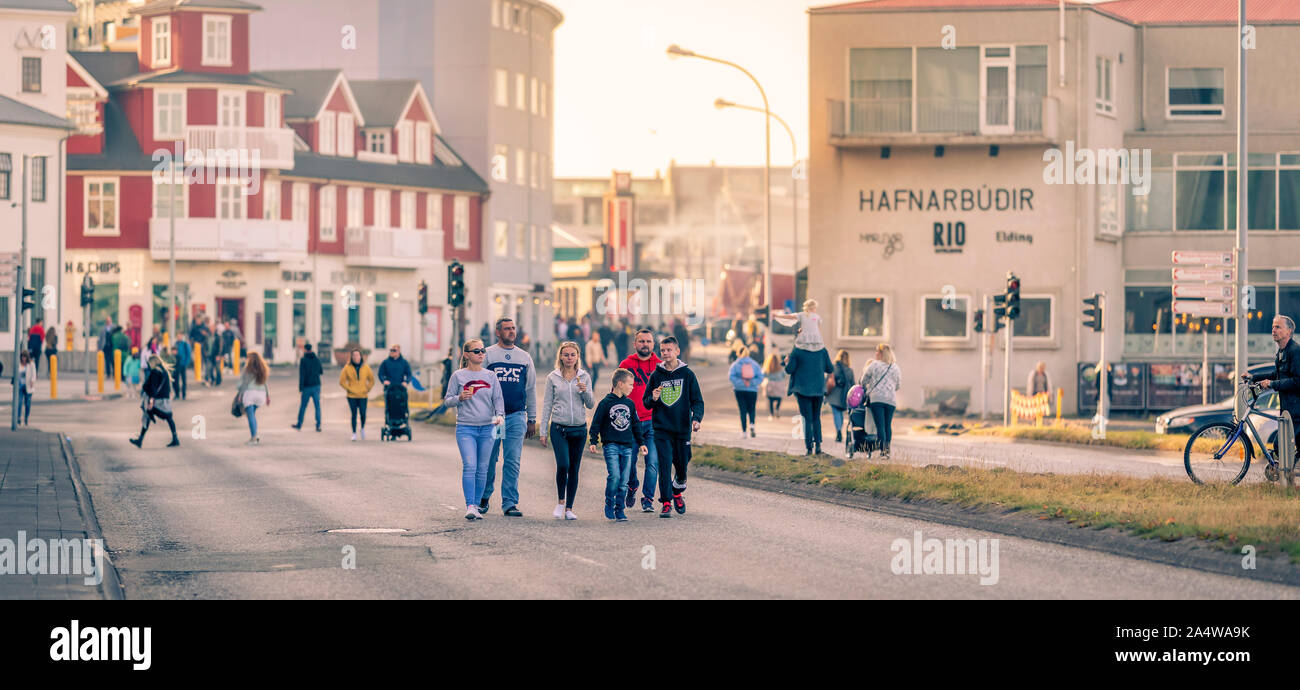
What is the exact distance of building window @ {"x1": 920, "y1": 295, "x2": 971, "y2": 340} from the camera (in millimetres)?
41219

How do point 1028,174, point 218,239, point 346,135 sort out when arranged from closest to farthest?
point 1028,174 → point 218,239 → point 346,135

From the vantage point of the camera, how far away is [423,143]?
68.6 meters

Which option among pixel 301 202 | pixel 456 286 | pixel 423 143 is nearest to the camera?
pixel 456 286

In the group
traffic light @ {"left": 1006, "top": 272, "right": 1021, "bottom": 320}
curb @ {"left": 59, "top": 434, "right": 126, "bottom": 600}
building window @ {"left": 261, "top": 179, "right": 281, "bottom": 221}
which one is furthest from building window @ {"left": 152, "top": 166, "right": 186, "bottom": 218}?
traffic light @ {"left": 1006, "top": 272, "right": 1021, "bottom": 320}

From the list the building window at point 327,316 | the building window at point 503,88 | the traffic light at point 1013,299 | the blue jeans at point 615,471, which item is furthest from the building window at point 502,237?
the blue jeans at point 615,471

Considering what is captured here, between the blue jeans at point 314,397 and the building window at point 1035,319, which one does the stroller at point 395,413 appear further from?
the building window at point 1035,319

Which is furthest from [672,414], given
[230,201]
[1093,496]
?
[230,201]

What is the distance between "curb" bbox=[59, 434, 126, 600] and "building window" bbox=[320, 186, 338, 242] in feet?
124

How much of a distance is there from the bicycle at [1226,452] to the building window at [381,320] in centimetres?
5012

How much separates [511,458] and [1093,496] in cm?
571

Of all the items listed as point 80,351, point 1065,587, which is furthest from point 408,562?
point 80,351

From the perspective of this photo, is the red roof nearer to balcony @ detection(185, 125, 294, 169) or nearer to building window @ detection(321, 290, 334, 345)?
balcony @ detection(185, 125, 294, 169)

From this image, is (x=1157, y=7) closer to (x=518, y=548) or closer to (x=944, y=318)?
(x=944, y=318)
